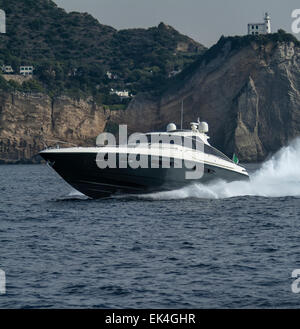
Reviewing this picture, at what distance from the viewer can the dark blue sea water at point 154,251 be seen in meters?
16.5

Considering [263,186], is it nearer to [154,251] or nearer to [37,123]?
[154,251]

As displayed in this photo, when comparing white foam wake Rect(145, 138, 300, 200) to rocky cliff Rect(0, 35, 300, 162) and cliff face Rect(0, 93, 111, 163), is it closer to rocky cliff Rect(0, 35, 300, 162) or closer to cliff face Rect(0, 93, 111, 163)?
rocky cliff Rect(0, 35, 300, 162)

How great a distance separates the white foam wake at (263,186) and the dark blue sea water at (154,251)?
98 millimetres

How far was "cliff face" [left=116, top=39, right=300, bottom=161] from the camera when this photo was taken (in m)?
112

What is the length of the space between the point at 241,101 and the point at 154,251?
94.2m

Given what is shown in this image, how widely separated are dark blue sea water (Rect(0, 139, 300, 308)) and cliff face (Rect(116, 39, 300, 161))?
77.8 metres

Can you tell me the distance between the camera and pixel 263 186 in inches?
1613

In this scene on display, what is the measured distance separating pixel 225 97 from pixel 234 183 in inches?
3286

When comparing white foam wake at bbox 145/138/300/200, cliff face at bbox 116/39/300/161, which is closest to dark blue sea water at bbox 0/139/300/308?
white foam wake at bbox 145/138/300/200
